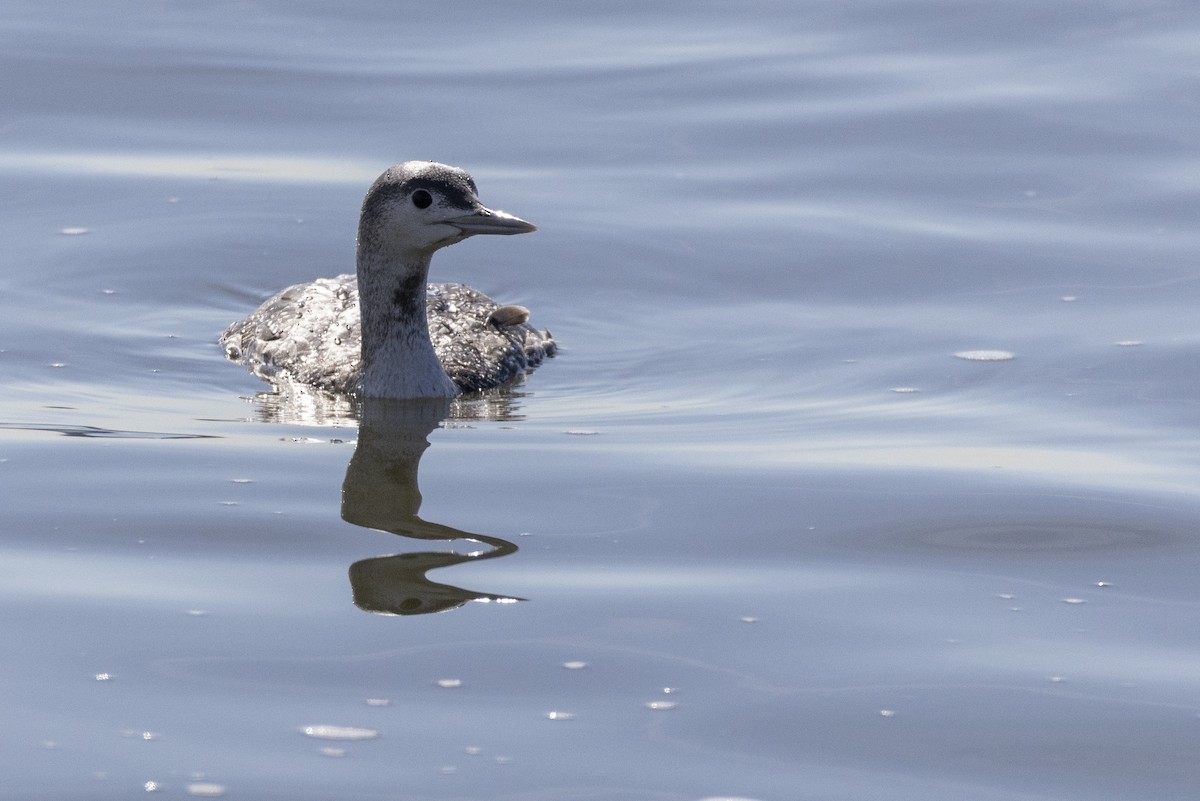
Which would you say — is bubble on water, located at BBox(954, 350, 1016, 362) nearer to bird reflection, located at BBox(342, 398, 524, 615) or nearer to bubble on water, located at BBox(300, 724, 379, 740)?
bird reflection, located at BBox(342, 398, 524, 615)

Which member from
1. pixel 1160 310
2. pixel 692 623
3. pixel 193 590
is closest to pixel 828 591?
pixel 692 623

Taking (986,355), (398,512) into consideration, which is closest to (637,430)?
(398,512)

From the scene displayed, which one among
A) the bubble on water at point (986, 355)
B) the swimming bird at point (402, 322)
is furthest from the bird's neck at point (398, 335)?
the bubble on water at point (986, 355)

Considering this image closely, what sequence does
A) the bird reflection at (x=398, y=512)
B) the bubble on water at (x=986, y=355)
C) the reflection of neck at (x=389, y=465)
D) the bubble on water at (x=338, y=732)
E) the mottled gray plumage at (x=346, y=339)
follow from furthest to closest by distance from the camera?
the mottled gray plumage at (x=346, y=339), the bubble on water at (x=986, y=355), the reflection of neck at (x=389, y=465), the bird reflection at (x=398, y=512), the bubble on water at (x=338, y=732)

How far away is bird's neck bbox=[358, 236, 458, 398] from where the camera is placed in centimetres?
1091

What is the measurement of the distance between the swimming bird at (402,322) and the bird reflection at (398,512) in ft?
0.89

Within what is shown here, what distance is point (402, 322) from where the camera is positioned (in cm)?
1103

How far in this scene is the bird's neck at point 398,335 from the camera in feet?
35.8

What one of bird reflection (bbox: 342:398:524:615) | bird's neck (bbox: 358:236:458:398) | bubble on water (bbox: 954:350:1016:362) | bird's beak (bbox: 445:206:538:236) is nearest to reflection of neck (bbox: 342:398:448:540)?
bird reflection (bbox: 342:398:524:615)

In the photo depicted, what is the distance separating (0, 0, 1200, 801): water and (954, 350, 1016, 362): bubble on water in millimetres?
82

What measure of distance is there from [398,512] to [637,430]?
1715mm

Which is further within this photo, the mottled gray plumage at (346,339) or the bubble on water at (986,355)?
the mottled gray plumage at (346,339)

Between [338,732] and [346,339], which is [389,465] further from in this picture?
[338,732]

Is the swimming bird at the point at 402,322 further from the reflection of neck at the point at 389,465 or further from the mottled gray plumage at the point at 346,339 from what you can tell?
the reflection of neck at the point at 389,465
